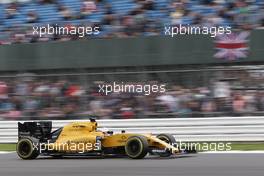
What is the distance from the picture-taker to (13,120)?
1600 centimetres

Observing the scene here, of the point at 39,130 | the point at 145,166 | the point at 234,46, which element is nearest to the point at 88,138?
the point at 39,130

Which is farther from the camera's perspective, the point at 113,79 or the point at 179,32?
the point at 179,32

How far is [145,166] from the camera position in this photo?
920 cm

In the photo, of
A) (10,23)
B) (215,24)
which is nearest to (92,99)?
(215,24)

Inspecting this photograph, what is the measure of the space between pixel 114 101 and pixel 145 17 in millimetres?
2902

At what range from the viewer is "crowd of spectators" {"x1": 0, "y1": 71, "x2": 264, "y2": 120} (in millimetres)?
13633

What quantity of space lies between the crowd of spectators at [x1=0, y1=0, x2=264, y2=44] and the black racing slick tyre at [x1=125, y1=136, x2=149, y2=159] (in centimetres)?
583

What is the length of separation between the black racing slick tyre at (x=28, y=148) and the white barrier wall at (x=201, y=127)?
3.68m

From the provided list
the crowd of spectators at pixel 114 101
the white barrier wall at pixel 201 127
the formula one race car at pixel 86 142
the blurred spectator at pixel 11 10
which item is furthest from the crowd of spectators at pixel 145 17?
the formula one race car at pixel 86 142

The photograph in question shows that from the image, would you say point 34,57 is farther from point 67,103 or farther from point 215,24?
point 215,24

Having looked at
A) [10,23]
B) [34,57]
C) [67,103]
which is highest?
[10,23]

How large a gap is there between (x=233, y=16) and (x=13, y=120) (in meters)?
6.14

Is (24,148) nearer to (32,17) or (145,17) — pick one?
(145,17)

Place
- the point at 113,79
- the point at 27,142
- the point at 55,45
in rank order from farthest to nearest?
the point at 55,45, the point at 113,79, the point at 27,142
